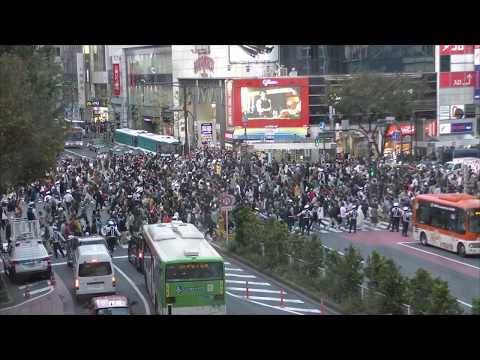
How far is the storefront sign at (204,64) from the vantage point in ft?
133

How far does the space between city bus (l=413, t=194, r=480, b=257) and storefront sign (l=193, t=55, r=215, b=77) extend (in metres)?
24.9

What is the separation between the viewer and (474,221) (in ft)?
49.4

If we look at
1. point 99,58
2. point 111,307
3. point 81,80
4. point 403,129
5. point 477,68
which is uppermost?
point 99,58

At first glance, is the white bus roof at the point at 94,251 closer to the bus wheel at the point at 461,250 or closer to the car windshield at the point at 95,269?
the car windshield at the point at 95,269

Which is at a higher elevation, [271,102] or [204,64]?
[204,64]

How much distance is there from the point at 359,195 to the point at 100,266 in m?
8.86

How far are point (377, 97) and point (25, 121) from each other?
74.7 feet

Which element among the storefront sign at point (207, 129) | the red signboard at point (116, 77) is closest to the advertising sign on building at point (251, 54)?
the storefront sign at point (207, 129)

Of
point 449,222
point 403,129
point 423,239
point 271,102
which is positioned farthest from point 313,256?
point 271,102

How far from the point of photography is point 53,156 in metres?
12.6

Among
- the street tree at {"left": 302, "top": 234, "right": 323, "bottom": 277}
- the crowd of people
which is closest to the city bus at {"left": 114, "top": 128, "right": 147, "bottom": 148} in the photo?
the crowd of people

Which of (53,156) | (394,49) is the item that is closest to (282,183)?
(53,156)

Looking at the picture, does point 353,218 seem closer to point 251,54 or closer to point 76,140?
point 251,54

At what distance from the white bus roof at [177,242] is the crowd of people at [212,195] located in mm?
3755
